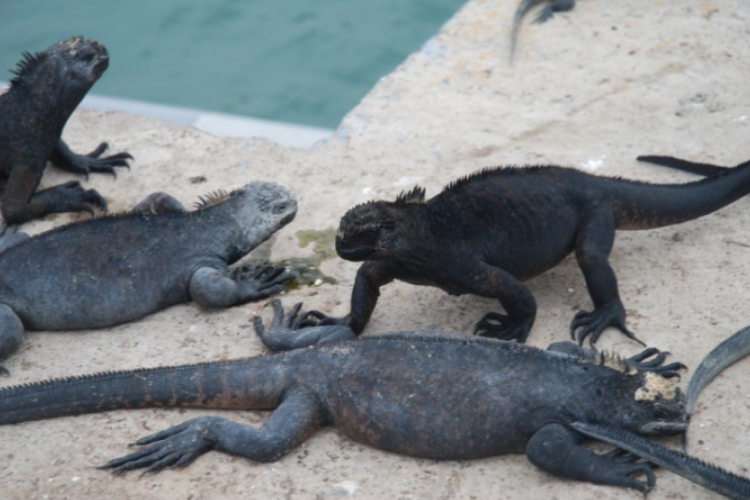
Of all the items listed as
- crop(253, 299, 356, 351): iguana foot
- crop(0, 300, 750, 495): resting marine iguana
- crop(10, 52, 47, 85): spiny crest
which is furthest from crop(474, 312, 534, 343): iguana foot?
crop(10, 52, 47, 85): spiny crest

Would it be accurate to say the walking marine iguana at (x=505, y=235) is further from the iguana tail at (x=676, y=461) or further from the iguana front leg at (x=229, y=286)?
the iguana tail at (x=676, y=461)

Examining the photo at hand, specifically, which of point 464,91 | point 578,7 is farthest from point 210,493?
point 578,7

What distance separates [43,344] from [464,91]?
3.07 m

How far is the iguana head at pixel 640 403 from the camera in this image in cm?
364

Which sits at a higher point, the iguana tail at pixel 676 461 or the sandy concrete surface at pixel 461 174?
the iguana tail at pixel 676 461

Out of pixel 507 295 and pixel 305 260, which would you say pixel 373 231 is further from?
pixel 305 260

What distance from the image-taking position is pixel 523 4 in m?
7.44

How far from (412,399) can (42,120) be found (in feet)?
9.88

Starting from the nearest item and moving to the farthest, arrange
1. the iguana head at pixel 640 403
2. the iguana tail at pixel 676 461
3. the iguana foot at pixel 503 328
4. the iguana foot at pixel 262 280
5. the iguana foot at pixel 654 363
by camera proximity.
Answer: the iguana tail at pixel 676 461, the iguana head at pixel 640 403, the iguana foot at pixel 654 363, the iguana foot at pixel 503 328, the iguana foot at pixel 262 280

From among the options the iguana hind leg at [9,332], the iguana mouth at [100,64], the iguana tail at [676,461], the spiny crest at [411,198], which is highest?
the iguana mouth at [100,64]

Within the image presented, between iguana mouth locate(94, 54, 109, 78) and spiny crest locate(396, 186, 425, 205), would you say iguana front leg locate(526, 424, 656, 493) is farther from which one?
iguana mouth locate(94, 54, 109, 78)

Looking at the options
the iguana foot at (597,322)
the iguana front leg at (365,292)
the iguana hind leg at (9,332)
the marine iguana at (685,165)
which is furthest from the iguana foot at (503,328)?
the iguana hind leg at (9,332)

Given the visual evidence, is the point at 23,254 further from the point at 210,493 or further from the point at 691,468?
the point at 691,468

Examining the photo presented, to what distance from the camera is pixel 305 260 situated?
17.1 feet
